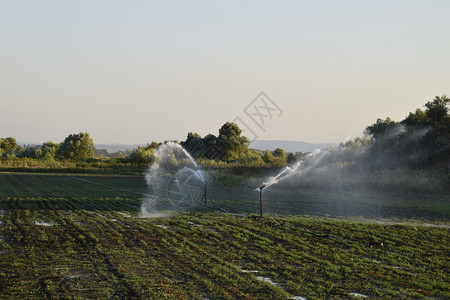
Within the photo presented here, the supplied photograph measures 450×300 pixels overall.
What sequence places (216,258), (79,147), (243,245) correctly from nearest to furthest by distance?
(216,258)
(243,245)
(79,147)

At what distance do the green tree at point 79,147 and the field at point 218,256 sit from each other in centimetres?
7793

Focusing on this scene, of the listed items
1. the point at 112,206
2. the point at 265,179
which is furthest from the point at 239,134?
the point at 112,206

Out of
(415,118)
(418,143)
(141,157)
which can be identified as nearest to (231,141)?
(141,157)

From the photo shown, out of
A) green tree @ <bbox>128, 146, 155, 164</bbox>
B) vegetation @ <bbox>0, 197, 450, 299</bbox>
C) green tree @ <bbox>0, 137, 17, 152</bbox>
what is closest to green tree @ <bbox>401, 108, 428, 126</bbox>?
vegetation @ <bbox>0, 197, 450, 299</bbox>

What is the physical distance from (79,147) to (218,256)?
8916 cm

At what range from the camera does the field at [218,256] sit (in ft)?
27.3

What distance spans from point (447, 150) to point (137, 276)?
1145 inches

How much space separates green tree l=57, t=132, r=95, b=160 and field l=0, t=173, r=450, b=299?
7793 cm

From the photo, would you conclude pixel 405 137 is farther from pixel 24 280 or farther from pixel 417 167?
Result: pixel 24 280

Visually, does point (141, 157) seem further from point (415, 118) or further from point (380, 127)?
point (415, 118)

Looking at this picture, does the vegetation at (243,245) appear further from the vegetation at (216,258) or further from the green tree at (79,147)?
the green tree at (79,147)

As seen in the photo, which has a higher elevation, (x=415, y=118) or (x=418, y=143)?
(x=415, y=118)

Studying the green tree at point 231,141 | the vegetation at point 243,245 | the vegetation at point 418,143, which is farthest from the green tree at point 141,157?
the vegetation at point 243,245

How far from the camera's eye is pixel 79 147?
95.3 metres
